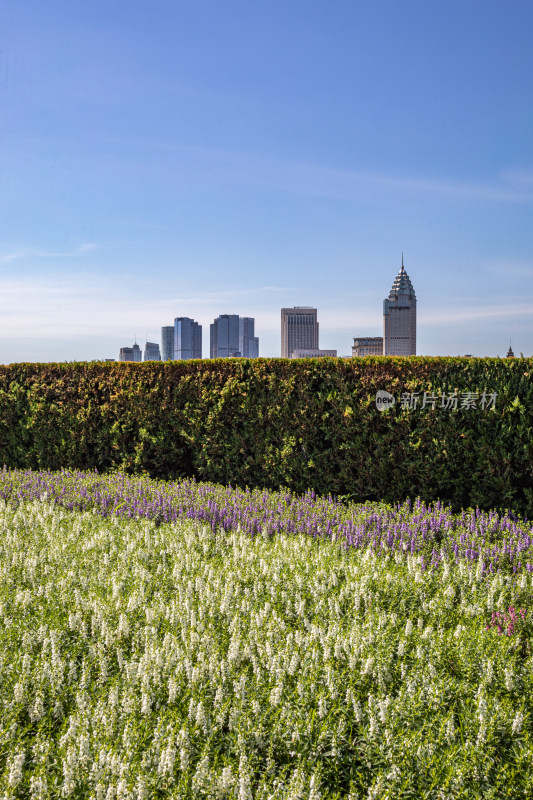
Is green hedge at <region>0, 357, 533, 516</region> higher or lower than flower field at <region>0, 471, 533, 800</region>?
higher

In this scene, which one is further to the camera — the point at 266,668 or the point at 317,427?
the point at 317,427

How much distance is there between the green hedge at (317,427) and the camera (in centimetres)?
825

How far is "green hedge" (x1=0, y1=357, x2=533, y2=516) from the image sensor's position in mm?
8250

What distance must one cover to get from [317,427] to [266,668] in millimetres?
6039

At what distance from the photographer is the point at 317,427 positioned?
9250 mm

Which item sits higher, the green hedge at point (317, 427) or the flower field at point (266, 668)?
the green hedge at point (317, 427)

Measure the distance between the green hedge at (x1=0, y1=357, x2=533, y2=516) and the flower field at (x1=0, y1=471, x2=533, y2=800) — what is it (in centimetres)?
252

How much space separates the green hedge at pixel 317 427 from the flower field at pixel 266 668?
252 cm

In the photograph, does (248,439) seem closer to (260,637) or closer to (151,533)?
(151,533)

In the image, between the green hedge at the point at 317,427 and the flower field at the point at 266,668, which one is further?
the green hedge at the point at 317,427

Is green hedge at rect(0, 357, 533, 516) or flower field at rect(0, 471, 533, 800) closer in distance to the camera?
flower field at rect(0, 471, 533, 800)

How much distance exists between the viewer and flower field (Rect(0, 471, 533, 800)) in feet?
8.63

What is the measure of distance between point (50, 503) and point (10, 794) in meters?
6.11

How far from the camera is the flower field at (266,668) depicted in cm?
263
